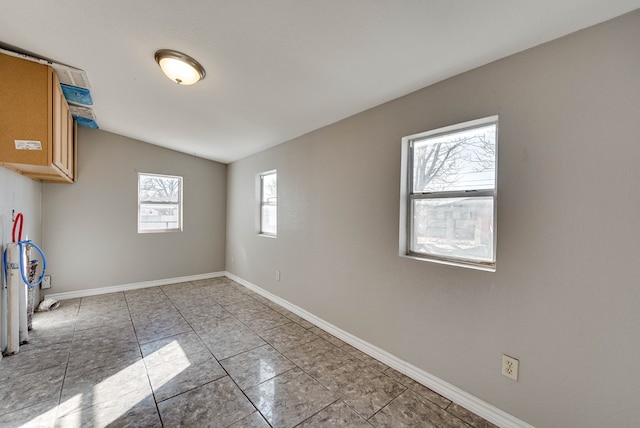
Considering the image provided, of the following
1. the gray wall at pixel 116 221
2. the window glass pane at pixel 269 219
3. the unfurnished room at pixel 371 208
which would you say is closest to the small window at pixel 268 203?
the window glass pane at pixel 269 219

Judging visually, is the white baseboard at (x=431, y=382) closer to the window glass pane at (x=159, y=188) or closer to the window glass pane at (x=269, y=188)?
the window glass pane at (x=269, y=188)

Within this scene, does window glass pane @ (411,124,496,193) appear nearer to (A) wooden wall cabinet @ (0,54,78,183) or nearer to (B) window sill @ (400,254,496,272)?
(B) window sill @ (400,254,496,272)

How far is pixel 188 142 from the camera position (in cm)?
403

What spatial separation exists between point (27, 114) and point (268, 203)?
8.63 feet

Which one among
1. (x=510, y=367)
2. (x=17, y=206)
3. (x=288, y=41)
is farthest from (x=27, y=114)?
(x=510, y=367)

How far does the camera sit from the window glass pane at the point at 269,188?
13.2 ft

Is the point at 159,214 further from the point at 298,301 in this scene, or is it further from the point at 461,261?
the point at 461,261

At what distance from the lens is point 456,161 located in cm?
192

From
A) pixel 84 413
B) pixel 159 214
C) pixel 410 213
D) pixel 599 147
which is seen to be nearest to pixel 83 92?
pixel 159 214

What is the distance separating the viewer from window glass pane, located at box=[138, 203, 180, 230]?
4356 millimetres

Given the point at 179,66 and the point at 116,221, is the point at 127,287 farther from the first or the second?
the point at 179,66

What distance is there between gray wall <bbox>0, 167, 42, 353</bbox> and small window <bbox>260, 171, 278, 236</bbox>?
2.67 metres

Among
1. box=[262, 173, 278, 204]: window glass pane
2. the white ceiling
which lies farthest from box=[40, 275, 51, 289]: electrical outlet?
box=[262, 173, 278, 204]: window glass pane

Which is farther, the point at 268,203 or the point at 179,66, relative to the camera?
the point at 268,203
